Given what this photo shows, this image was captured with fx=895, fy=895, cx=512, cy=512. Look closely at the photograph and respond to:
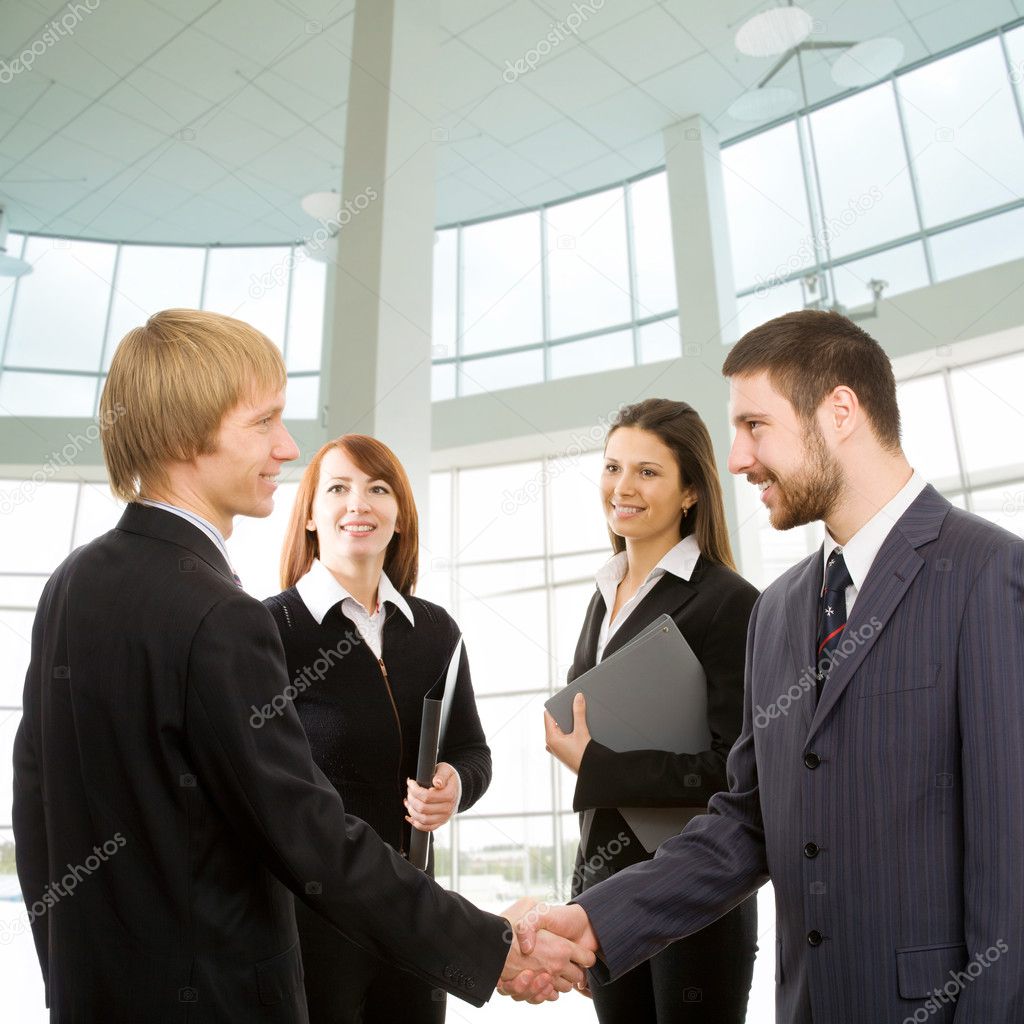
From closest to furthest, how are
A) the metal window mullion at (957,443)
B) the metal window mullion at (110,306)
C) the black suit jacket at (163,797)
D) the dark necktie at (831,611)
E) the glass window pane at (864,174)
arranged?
the black suit jacket at (163,797), the dark necktie at (831,611), the metal window mullion at (957,443), the glass window pane at (864,174), the metal window mullion at (110,306)

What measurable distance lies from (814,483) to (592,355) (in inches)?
389

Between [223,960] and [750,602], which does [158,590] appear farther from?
[750,602]

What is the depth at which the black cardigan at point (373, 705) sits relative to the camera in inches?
81.4

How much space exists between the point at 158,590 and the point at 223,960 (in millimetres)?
493

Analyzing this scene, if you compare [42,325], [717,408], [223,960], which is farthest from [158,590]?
[42,325]

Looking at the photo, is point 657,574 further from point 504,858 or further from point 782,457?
point 504,858

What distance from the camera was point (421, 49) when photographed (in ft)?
19.7

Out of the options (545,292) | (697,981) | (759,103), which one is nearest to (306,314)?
(545,292)

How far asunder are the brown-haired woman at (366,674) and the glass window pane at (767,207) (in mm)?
8737

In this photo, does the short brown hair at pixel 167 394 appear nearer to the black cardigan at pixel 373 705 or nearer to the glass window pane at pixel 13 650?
the black cardigan at pixel 373 705

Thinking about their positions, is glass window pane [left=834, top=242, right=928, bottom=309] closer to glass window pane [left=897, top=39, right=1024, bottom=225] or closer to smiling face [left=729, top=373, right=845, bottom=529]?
glass window pane [left=897, top=39, right=1024, bottom=225]

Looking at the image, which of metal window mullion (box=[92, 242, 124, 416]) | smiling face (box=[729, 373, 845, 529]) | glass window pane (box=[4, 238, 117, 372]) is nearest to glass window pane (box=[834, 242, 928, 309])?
smiling face (box=[729, 373, 845, 529])

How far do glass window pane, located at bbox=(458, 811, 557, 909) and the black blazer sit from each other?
870 cm

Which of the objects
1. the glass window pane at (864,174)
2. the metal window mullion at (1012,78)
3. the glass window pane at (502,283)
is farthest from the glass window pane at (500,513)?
the metal window mullion at (1012,78)
